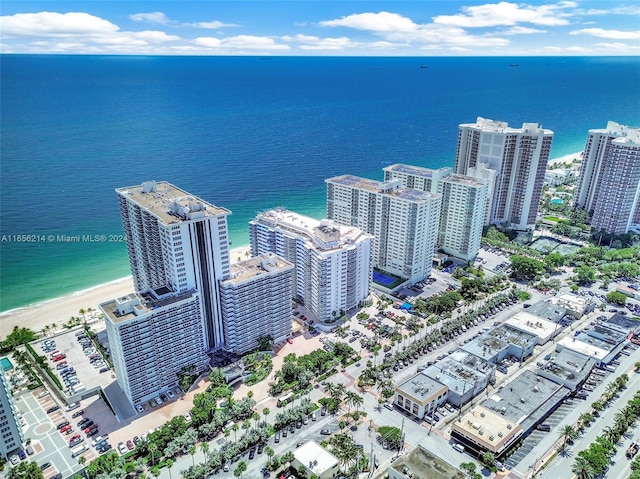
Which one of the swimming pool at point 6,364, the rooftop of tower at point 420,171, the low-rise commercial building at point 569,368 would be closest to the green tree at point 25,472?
the swimming pool at point 6,364

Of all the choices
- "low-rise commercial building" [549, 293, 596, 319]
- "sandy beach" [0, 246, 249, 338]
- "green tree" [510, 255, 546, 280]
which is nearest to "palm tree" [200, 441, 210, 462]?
"sandy beach" [0, 246, 249, 338]

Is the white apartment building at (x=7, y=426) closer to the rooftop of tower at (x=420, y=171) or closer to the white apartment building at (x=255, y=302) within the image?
the white apartment building at (x=255, y=302)

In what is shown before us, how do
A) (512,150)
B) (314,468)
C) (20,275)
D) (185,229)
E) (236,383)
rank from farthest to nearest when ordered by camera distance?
(512,150) < (20,275) < (236,383) < (185,229) < (314,468)

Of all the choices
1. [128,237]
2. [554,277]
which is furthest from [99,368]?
[554,277]

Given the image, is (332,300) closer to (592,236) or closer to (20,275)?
(20,275)

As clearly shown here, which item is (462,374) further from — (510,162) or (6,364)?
(510,162)

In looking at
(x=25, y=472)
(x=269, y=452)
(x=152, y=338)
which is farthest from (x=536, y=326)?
(x=25, y=472)
